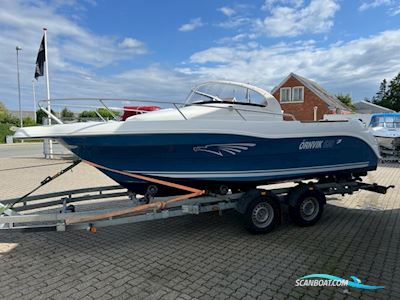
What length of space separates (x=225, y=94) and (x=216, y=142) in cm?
125

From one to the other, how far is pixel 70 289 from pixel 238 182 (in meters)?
2.59

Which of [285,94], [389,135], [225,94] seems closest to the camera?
[225,94]

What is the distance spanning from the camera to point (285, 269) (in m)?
3.58

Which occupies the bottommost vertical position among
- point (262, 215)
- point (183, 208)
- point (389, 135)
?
point (262, 215)

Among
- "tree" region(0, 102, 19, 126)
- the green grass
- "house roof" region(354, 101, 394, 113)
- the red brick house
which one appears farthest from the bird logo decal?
"tree" region(0, 102, 19, 126)

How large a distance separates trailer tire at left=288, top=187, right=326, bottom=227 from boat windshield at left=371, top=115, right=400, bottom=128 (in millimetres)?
11841

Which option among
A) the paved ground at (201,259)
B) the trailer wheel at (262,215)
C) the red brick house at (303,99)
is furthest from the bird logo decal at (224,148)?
the red brick house at (303,99)

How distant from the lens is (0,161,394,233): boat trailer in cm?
381

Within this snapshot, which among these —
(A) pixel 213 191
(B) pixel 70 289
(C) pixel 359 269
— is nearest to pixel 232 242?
(A) pixel 213 191

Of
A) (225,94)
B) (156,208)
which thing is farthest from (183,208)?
(225,94)

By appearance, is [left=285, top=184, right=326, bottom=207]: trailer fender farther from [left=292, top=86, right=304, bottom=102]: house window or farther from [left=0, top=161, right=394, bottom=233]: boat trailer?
[left=292, top=86, right=304, bottom=102]: house window

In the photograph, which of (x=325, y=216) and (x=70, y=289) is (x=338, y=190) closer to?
(x=325, y=216)

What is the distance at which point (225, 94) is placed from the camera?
5172 mm

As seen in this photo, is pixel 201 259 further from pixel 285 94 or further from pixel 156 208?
pixel 285 94
